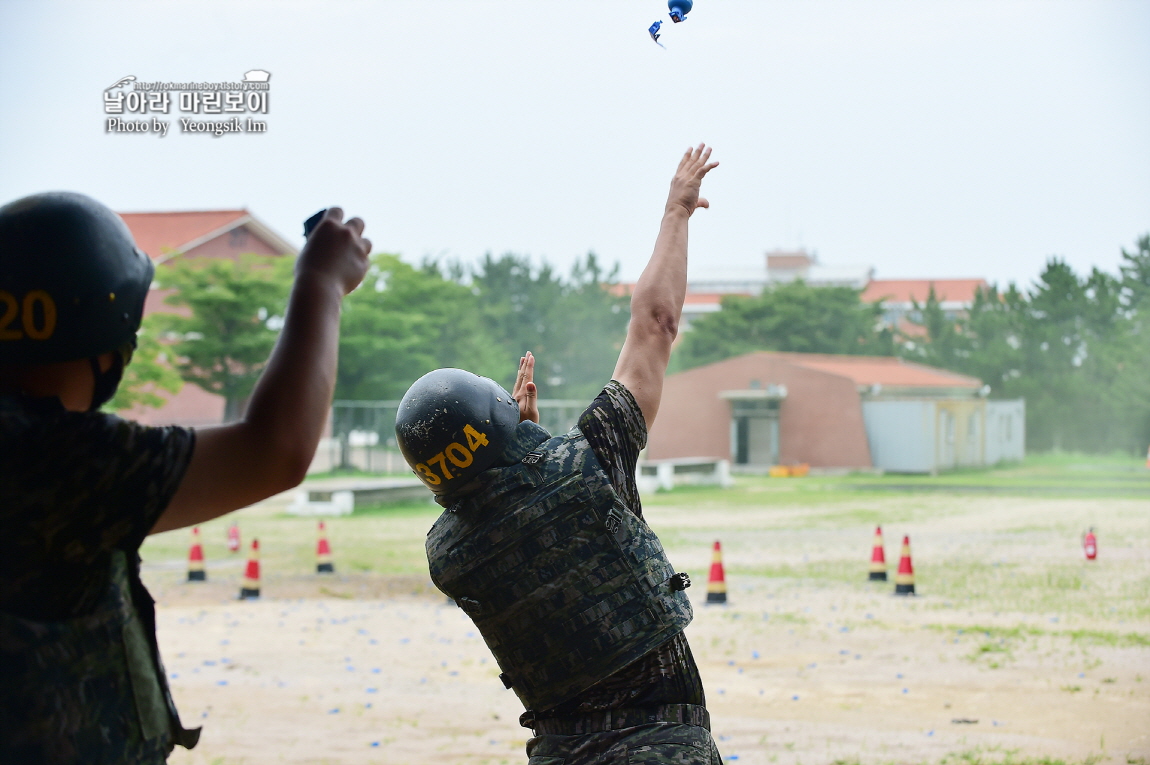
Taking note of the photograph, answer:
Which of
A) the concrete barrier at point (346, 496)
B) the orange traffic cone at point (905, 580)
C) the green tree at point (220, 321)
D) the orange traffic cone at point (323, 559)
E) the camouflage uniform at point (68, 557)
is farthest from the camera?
the green tree at point (220, 321)

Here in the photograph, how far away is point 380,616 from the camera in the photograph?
36.4 ft

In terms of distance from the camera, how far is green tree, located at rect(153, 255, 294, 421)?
33594mm

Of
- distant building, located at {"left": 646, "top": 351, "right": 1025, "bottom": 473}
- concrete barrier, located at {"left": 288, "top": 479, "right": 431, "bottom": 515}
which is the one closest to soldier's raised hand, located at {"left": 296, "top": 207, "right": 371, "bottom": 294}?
concrete barrier, located at {"left": 288, "top": 479, "right": 431, "bottom": 515}

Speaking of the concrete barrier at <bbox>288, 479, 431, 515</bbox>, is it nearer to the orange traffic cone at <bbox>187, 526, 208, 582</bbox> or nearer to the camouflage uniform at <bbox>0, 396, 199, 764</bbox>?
the orange traffic cone at <bbox>187, 526, 208, 582</bbox>

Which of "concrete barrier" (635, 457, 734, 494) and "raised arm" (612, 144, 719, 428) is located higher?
"raised arm" (612, 144, 719, 428)

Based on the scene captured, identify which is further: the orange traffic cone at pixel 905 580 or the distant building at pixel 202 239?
the distant building at pixel 202 239

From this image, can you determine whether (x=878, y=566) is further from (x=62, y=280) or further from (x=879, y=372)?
(x=879, y=372)

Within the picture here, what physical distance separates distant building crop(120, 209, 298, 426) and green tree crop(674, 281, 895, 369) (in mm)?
18020

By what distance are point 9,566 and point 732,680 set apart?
7.10m

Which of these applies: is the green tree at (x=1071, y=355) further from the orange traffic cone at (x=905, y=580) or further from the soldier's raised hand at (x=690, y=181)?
the soldier's raised hand at (x=690, y=181)

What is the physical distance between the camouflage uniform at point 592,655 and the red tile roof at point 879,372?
122 feet

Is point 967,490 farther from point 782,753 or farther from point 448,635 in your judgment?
point 782,753

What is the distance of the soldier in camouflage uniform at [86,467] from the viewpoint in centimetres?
143

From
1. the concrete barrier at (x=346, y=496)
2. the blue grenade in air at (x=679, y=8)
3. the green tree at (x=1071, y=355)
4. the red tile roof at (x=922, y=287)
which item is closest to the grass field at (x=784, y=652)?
the concrete barrier at (x=346, y=496)
